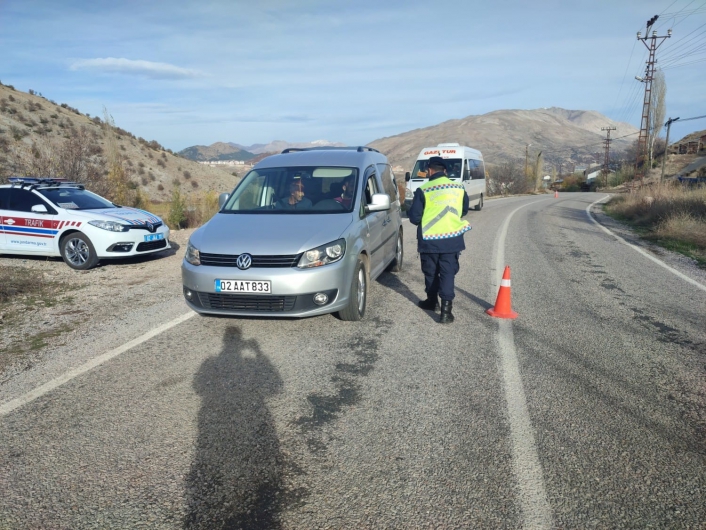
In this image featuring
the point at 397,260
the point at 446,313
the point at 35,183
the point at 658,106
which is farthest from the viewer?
the point at 658,106

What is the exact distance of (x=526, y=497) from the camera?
285 cm

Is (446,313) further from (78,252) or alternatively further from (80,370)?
(78,252)

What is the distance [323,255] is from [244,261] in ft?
2.58

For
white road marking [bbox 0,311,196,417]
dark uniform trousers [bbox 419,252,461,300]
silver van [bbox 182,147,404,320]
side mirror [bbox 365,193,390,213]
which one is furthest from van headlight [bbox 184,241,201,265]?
dark uniform trousers [bbox 419,252,461,300]

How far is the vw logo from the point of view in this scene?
5156mm

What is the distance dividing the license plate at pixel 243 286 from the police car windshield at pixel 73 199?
6.18m

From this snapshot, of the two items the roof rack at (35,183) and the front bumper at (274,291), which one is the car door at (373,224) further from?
the roof rack at (35,183)

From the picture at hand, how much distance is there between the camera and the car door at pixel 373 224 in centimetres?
645

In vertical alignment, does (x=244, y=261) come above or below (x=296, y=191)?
below

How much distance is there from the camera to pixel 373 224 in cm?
664

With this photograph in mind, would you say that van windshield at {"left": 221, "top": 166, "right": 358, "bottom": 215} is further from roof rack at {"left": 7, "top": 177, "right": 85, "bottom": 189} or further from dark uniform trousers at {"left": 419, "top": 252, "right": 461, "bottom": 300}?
roof rack at {"left": 7, "top": 177, "right": 85, "bottom": 189}

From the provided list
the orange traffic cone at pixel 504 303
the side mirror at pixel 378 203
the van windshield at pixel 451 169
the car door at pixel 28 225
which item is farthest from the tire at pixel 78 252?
the van windshield at pixel 451 169

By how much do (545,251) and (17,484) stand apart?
1066cm

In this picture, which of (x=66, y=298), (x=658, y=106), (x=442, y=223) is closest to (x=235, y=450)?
(x=442, y=223)
